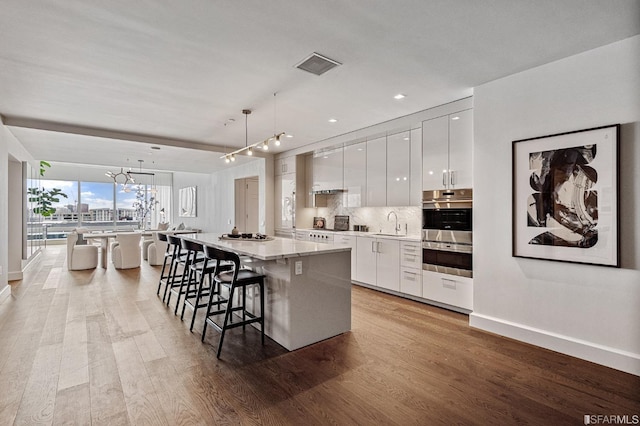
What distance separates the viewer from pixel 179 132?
5.59m

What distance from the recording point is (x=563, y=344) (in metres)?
2.92

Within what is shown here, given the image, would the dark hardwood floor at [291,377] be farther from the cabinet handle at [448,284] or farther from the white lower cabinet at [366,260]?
the white lower cabinet at [366,260]

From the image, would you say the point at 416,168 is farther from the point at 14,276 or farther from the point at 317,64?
the point at 14,276

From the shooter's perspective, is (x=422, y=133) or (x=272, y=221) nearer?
(x=422, y=133)

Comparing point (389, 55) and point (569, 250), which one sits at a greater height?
point (389, 55)

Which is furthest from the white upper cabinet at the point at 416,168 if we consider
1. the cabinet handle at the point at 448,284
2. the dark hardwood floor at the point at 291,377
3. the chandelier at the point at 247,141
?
the chandelier at the point at 247,141

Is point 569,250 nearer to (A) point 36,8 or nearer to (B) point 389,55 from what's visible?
(B) point 389,55

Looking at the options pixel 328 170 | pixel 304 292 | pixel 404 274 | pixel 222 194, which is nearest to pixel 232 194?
pixel 222 194

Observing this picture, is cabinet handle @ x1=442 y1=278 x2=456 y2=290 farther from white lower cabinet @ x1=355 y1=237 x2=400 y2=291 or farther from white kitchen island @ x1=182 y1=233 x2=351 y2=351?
white kitchen island @ x1=182 y1=233 x2=351 y2=351

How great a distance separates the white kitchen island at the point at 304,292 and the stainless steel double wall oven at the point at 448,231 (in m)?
1.44

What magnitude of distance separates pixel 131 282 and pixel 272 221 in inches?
122

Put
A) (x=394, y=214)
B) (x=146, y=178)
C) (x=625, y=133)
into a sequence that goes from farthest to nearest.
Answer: (x=146, y=178) → (x=394, y=214) → (x=625, y=133)

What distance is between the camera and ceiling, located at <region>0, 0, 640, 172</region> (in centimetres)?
221

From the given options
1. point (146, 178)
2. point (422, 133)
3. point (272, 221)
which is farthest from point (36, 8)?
point (146, 178)
